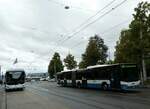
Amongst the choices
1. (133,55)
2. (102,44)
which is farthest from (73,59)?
(133,55)

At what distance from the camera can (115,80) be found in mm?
32125

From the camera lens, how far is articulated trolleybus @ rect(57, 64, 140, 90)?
31000 mm

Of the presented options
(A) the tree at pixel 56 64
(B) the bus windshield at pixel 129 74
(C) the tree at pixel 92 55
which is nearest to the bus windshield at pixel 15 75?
(B) the bus windshield at pixel 129 74

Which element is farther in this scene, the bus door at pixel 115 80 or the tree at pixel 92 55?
the tree at pixel 92 55

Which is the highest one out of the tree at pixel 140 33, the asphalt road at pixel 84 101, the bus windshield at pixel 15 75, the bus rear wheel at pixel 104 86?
the tree at pixel 140 33

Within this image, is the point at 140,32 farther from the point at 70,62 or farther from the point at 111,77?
the point at 70,62

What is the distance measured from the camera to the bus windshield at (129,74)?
31.0 meters

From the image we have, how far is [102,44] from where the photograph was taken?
8988 centimetres

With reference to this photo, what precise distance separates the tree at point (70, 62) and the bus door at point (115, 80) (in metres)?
72.9

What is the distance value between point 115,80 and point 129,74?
62.7 inches

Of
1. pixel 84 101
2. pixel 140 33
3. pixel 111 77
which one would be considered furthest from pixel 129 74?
pixel 140 33

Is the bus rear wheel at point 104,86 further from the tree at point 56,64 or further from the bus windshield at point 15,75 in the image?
the tree at point 56,64

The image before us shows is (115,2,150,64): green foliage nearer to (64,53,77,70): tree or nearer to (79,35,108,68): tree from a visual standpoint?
(79,35,108,68): tree

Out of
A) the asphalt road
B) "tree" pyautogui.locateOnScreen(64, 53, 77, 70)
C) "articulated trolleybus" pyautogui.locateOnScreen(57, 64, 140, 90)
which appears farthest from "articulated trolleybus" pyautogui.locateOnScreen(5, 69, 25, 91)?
"tree" pyautogui.locateOnScreen(64, 53, 77, 70)
